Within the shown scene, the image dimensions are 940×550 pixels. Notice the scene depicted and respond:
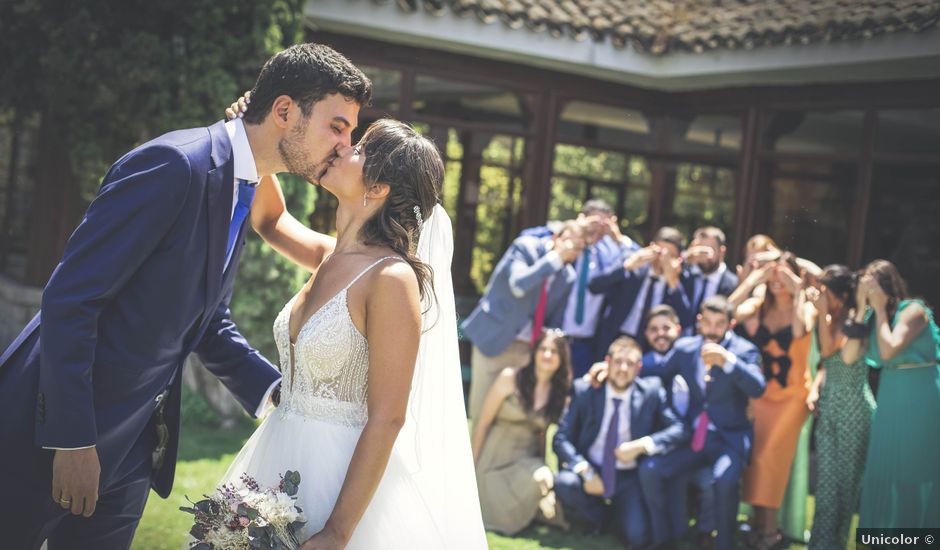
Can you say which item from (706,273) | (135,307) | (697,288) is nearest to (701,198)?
(706,273)

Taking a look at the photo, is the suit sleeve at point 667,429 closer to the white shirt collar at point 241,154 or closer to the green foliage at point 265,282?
the green foliage at point 265,282

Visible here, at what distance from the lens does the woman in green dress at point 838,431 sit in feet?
19.5

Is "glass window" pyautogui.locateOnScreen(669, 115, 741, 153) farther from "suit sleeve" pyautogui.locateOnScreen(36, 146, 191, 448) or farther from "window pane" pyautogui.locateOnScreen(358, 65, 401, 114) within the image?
"suit sleeve" pyautogui.locateOnScreen(36, 146, 191, 448)

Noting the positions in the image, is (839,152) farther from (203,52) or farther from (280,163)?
(280,163)

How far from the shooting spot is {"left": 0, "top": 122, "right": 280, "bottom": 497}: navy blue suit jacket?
2406 millimetres

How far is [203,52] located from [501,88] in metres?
3.77

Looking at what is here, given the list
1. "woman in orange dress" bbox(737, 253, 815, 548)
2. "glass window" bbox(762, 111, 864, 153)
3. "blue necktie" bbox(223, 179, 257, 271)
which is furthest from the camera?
"glass window" bbox(762, 111, 864, 153)

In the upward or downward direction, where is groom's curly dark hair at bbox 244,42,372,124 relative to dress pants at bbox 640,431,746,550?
upward

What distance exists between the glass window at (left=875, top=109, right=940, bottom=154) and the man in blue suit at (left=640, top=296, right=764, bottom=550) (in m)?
3.42

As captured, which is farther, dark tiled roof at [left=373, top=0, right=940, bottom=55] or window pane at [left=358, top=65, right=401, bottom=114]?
window pane at [left=358, top=65, right=401, bottom=114]

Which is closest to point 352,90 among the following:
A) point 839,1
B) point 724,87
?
point 839,1

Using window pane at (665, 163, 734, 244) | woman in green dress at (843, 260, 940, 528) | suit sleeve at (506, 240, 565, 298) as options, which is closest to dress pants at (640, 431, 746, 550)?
woman in green dress at (843, 260, 940, 528)

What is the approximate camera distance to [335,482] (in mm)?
2725

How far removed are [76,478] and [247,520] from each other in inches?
18.7
